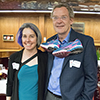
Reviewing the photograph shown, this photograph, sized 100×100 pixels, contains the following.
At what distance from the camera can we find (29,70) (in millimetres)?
1228

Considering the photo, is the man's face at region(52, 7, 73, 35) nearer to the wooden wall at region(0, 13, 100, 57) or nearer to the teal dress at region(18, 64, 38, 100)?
→ the teal dress at region(18, 64, 38, 100)

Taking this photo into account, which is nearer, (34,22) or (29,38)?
(29,38)

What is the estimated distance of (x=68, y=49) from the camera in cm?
113

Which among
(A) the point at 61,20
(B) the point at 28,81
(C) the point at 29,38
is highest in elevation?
(A) the point at 61,20

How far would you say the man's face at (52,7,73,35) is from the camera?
1204mm

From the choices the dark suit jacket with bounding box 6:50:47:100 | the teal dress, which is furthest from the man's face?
the teal dress

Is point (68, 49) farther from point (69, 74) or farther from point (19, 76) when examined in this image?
point (19, 76)

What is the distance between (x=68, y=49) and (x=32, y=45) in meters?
0.36

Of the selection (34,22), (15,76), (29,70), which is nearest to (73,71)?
(29,70)

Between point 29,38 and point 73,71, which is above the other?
point 29,38

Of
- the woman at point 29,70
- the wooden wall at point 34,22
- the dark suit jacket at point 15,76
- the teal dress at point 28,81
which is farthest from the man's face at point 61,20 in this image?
the wooden wall at point 34,22

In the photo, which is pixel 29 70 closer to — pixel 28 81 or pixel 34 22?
pixel 28 81

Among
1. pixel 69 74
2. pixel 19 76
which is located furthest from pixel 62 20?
pixel 19 76

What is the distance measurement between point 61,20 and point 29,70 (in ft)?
1.92
